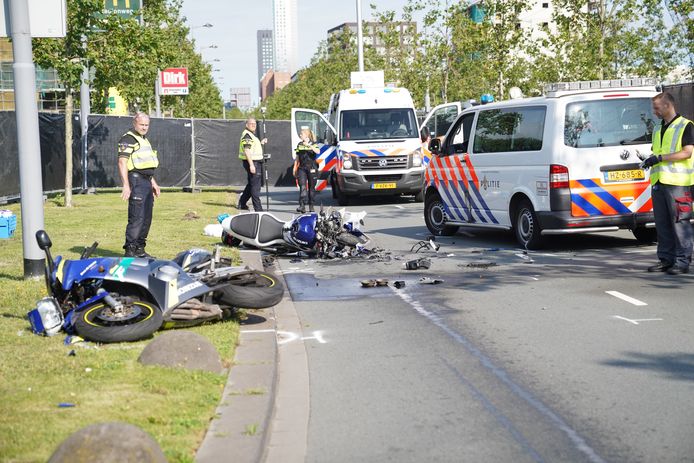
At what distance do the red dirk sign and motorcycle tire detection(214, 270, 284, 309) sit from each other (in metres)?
40.2

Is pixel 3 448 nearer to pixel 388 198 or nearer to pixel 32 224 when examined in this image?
pixel 32 224

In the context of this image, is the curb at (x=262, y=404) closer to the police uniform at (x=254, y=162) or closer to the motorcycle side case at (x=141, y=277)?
the motorcycle side case at (x=141, y=277)

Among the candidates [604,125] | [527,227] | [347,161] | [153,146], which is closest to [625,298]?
[604,125]

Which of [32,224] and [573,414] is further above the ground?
[32,224]

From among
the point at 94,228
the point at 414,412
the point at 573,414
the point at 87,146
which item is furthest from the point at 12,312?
the point at 87,146

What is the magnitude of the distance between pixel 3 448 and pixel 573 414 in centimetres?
306

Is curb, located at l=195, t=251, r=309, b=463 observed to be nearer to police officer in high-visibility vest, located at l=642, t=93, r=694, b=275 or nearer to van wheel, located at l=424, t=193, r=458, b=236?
police officer in high-visibility vest, located at l=642, t=93, r=694, b=275

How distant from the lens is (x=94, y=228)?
56.6 feet

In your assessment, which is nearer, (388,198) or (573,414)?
(573,414)

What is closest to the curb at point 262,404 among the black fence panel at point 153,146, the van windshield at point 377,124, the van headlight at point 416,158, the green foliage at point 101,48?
the green foliage at point 101,48

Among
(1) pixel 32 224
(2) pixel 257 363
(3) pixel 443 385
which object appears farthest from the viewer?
(1) pixel 32 224

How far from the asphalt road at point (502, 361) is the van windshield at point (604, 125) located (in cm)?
154

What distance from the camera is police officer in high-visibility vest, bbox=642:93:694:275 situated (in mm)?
10859

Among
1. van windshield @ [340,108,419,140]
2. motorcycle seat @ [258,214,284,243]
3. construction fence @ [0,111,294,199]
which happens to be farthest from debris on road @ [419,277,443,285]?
construction fence @ [0,111,294,199]
